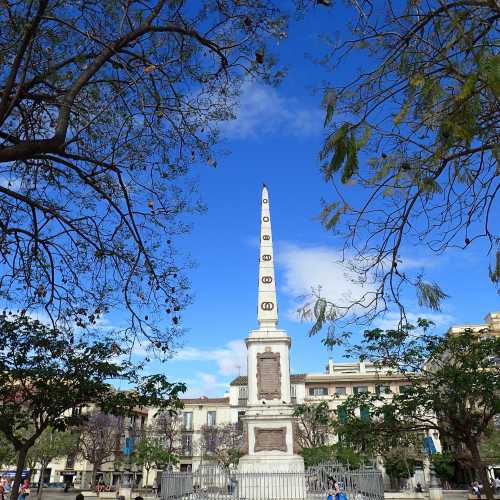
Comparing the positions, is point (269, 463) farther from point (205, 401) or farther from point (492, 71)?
point (205, 401)

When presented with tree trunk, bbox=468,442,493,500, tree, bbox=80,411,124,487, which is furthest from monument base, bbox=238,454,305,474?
tree, bbox=80,411,124,487

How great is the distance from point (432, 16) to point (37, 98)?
5.59 metres

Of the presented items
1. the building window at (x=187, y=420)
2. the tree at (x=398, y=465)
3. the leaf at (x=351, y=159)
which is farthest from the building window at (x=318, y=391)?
the leaf at (x=351, y=159)

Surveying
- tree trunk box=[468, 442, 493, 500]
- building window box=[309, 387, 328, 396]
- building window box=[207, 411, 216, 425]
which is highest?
building window box=[309, 387, 328, 396]

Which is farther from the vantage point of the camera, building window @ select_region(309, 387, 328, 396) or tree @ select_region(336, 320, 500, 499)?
building window @ select_region(309, 387, 328, 396)

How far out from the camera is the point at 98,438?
5012cm

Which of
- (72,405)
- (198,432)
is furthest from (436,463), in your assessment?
(72,405)

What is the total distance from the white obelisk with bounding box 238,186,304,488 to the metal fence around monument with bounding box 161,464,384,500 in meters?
1.38

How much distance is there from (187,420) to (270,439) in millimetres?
41524

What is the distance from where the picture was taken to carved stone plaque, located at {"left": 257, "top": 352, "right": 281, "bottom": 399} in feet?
75.9

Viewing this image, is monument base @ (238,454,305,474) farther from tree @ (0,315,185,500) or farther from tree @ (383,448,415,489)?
tree @ (383,448,415,489)

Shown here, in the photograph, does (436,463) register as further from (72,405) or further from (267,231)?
(72,405)

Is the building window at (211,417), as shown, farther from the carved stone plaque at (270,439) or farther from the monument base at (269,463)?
the monument base at (269,463)

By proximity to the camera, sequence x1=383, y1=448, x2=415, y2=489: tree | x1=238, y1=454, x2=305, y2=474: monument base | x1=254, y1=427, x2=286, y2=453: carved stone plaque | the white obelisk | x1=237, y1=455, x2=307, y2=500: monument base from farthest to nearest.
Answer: x1=383, y1=448, x2=415, y2=489: tree
x1=254, y1=427, x2=286, y2=453: carved stone plaque
the white obelisk
x1=238, y1=454, x2=305, y2=474: monument base
x1=237, y1=455, x2=307, y2=500: monument base
